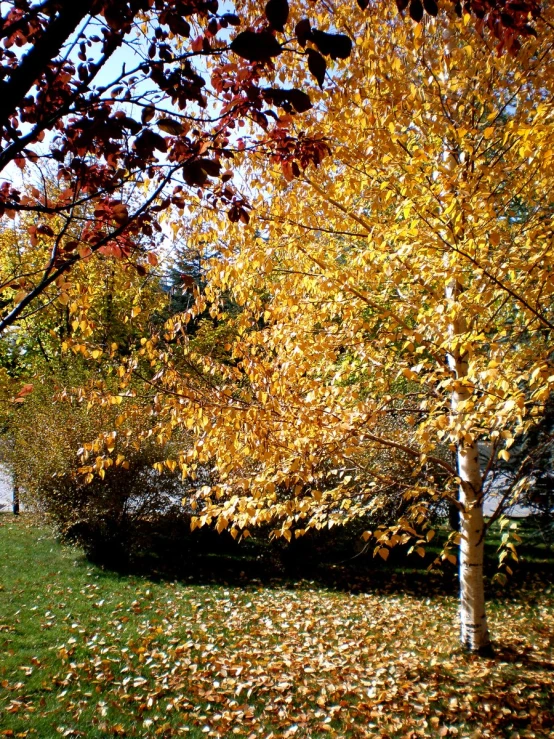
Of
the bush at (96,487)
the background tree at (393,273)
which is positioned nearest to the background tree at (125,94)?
the background tree at (393,273)

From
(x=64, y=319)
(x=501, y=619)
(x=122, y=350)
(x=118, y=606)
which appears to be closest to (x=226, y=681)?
(x=118, y=606)

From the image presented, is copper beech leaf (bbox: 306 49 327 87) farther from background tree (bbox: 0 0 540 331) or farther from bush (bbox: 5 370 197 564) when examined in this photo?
bush (bbox: 5 370 197 564)

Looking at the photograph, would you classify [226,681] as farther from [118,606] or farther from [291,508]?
[118,606]

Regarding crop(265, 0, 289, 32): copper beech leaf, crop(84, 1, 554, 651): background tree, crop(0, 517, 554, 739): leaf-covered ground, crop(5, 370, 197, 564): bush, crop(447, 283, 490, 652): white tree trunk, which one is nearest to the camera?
crop(265, 0, 289, 32): copper beech leaf

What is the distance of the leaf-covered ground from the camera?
155 inches

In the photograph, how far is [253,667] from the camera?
4.96 meters

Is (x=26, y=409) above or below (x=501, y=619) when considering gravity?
above

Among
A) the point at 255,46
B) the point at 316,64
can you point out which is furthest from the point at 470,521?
the point at 255,46

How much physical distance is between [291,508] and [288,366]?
1067 millimetres

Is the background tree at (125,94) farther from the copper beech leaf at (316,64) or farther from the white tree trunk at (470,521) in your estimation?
the white tree trunk at (470,521)

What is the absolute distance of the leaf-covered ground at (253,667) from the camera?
3945mm

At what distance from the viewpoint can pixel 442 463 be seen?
15.9ft

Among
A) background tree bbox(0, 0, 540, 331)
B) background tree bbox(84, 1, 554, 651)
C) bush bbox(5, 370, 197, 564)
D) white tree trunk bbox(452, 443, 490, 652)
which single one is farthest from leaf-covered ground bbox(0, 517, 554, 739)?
background tree bbox(0, 0, 540, 331)

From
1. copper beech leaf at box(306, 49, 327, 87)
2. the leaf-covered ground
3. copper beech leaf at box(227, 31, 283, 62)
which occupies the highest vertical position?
copper beech leaf at box(306, 49, 327, 87)
